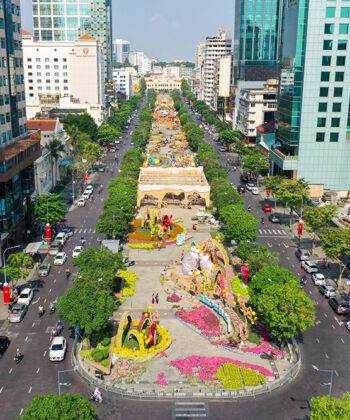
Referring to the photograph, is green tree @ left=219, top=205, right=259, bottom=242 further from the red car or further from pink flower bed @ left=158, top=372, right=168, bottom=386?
pink flower bed @ left=158, top=372, right=168, bottom=386

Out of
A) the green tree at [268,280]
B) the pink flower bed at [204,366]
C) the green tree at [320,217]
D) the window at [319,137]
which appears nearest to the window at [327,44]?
the window at [319,137]

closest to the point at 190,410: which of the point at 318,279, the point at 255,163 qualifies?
the point at 318,279

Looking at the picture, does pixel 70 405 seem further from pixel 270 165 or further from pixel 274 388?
pixel 270 165

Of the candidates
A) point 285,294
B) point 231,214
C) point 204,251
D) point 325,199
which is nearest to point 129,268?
point 204,251

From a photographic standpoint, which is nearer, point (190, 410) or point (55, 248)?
point (190, 410)

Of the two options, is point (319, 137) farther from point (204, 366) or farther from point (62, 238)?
point (204, 366)
